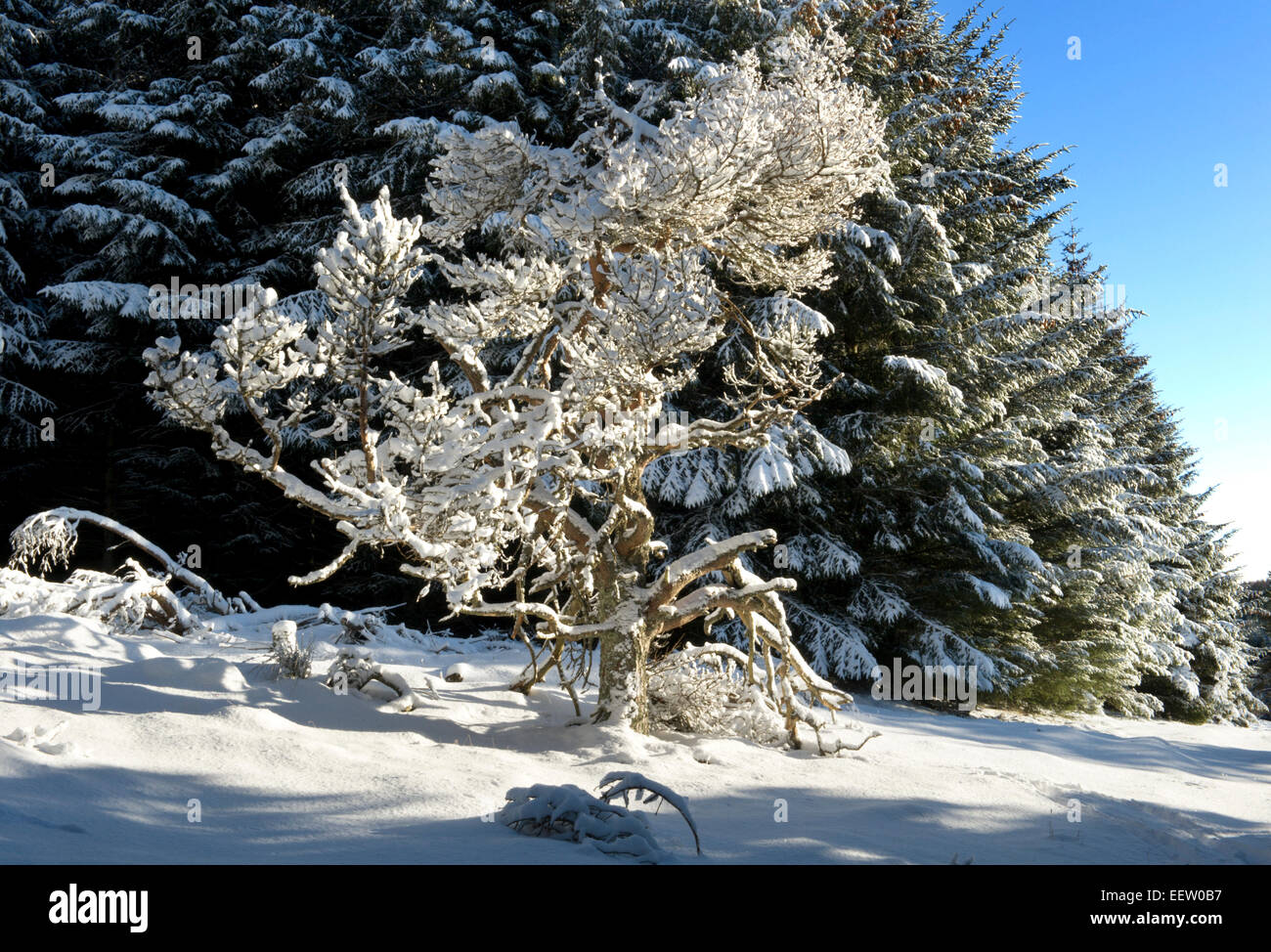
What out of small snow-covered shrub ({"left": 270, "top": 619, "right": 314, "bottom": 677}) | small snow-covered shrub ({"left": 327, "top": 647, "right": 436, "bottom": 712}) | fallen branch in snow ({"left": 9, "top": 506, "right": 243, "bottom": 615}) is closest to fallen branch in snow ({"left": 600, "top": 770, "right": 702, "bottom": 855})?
small snow-covered shrub ({"left": 327, "top": 647, "right": 436, "bottom": 712})

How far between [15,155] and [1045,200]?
20835 millimetres

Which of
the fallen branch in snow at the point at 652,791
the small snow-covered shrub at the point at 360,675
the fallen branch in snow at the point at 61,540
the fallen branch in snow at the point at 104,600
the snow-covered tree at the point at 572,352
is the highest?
the snow-covered tree at the point at 572,352


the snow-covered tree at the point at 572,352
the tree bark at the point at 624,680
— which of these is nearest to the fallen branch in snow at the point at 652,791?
the snow-covered tree at the point at 572,352

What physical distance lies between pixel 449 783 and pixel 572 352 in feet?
9.10

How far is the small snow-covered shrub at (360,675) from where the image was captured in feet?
21.0

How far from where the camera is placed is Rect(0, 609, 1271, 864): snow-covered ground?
3.48 m

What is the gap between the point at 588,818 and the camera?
3.62 m

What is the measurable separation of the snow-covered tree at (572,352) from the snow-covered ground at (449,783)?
97cm

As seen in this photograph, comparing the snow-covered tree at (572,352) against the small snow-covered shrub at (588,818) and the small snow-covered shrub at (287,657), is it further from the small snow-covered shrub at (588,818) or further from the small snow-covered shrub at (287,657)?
the small snow-covered shrub at (287,657)

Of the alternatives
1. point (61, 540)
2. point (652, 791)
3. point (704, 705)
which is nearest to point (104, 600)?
point (61, 540)

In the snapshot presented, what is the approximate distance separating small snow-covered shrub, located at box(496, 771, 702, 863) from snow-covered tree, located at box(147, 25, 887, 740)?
1.26 meters

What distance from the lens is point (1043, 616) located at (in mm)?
13625

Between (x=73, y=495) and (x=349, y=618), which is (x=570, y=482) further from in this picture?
(x=73, y=495)

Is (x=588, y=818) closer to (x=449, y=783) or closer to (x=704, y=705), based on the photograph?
(x=449, y=783)
